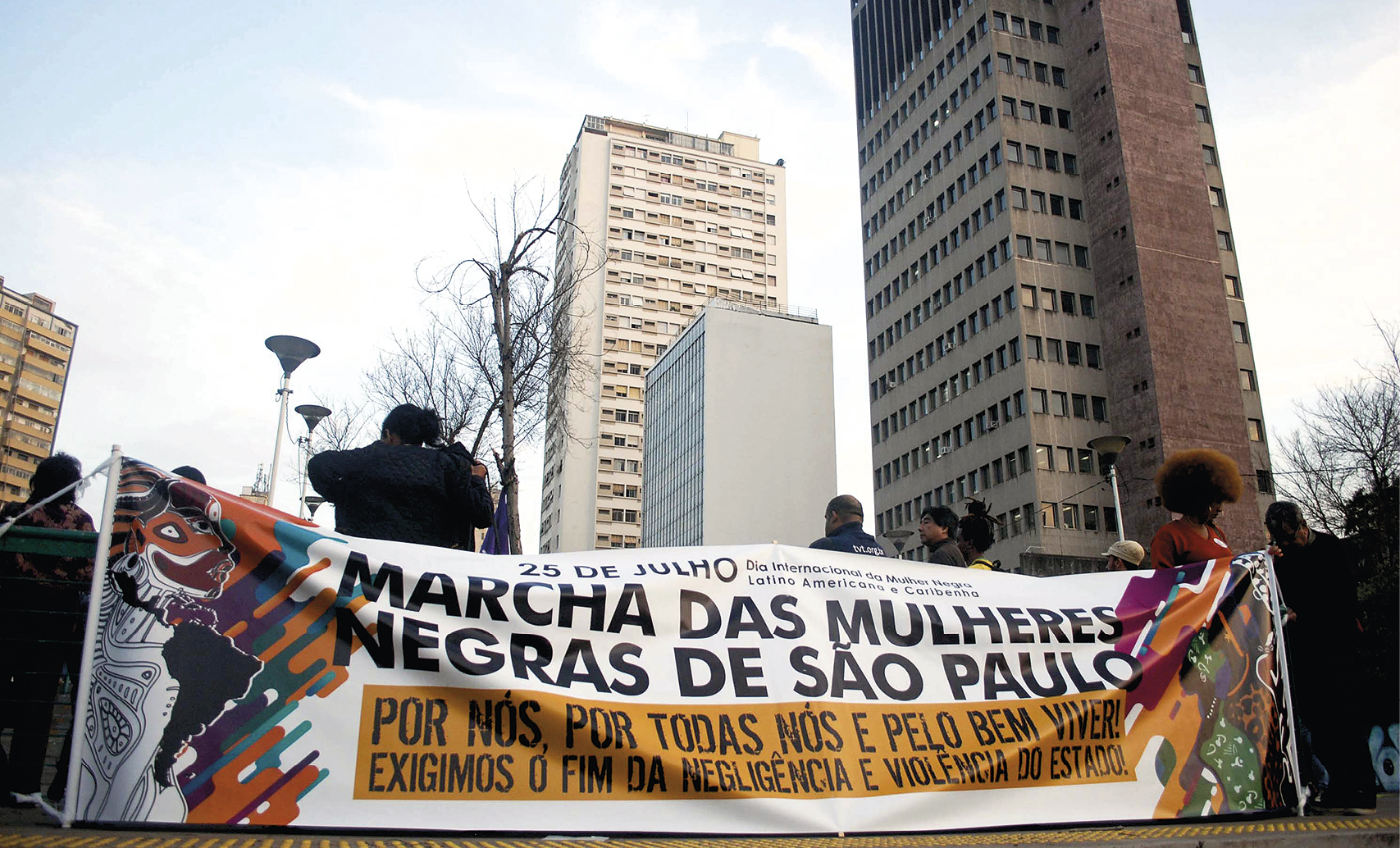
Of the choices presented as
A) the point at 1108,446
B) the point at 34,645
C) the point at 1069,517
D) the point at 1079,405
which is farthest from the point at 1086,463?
the point at 34,645

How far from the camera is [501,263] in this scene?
18.0m

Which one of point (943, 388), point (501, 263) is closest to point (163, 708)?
point (501, 263)

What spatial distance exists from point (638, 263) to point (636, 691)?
10710 centimetres

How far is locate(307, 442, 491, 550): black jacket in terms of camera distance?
17.4 ft

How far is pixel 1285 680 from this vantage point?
17.6 feet

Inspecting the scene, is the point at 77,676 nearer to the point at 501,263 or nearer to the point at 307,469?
the point at 307,469

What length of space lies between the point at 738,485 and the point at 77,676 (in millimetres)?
94691

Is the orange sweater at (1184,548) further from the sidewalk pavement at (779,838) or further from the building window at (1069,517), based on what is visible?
the building window at (1069,517)

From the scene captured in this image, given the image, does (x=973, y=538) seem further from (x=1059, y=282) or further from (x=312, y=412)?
(x=1059, y=282)

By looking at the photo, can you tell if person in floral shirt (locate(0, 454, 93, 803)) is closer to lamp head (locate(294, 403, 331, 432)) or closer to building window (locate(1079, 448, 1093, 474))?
lamp head (locate(294, 403, 331, 432))

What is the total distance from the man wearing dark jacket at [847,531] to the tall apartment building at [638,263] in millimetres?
94606

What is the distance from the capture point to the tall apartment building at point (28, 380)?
12281 centimetres

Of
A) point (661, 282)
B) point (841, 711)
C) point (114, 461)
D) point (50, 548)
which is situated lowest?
point (841, 711)

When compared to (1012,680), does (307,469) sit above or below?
above
